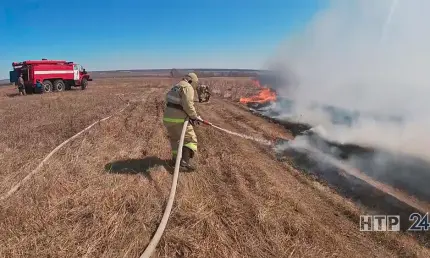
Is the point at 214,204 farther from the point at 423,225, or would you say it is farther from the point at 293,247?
the point at 423,225

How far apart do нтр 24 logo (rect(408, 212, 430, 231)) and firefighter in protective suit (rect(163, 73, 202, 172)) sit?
12.2ft

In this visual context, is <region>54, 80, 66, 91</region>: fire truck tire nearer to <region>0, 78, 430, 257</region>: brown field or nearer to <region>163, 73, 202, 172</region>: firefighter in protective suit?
<region>0, 78, 430, 257</region>: brown field

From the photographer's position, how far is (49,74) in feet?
89.3

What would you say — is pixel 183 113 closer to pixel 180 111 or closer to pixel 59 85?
pixel 180 111

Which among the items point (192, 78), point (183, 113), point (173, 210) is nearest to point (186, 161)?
point (183, 113)

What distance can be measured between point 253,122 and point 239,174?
670cm

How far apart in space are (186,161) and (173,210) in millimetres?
2026

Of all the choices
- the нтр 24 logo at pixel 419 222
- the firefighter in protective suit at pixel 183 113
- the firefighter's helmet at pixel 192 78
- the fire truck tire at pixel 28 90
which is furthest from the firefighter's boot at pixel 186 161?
the fire truck tire at pixel 28 90

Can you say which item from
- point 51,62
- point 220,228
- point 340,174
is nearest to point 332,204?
point 340,174

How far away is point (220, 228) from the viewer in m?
4.38

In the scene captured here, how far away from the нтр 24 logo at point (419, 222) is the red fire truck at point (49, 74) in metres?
27.1

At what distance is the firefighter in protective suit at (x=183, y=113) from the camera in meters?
6.36

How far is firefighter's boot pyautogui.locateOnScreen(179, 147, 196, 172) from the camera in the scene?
260 inches

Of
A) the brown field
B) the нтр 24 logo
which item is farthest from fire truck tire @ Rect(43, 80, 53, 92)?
the нтр 24 logo
